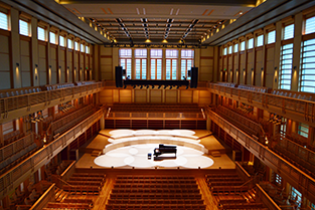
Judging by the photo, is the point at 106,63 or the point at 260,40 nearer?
the point at 260,40

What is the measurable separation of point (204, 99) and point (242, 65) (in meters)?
9.01

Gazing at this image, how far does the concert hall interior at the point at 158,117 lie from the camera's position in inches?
464

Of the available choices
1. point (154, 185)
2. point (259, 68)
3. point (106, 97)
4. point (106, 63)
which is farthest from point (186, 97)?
point (154, 185)

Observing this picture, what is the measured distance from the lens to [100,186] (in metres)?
15.1

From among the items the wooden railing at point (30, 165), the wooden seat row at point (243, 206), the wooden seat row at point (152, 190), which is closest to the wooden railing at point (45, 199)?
the wooden railing at point (30, 165)

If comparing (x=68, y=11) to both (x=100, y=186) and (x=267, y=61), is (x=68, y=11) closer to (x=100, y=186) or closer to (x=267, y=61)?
(x=100, y=186)

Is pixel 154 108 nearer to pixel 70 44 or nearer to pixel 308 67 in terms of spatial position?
pixel 70 44

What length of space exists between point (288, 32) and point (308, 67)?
3.36 meters

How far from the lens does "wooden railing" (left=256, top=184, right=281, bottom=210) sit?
36.6 feet

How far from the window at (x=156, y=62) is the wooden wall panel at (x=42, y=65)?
584 inches

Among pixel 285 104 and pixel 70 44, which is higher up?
pixel 70 44

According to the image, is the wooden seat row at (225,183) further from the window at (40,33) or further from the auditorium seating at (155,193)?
the window at (40,33)

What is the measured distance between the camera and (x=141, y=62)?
2984 cm

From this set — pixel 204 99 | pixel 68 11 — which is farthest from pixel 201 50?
pixel 68 11
